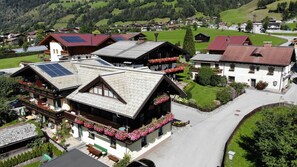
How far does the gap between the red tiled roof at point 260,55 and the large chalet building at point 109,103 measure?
85.8 feet

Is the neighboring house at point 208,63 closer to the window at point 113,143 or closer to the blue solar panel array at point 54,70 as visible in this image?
the blue solar panel array at point 54,70

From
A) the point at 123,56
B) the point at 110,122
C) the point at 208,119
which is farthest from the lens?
the point at 123,56

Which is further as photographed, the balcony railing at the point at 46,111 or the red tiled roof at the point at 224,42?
the red tiled roof at the point at 224,42

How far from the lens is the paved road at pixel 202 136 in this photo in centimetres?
2395

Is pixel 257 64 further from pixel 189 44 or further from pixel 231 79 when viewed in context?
pixel 189 44

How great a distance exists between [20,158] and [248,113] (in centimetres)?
2787

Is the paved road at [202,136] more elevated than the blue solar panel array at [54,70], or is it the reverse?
the blue solar panel array at [54,70]

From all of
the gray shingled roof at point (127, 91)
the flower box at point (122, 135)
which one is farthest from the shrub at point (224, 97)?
the flower box at point (122, 135)

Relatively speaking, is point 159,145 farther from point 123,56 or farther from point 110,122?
point 123,56

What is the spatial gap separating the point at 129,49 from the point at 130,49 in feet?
0.79

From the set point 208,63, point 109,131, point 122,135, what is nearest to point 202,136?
point 122,135

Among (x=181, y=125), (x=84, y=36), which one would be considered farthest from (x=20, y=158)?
(x=84, y=36)

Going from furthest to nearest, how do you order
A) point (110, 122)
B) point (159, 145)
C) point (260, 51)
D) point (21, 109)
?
1. point (260, 51)
2. point (21, 109)
3. point (159, 145)
4. point (110, 122)

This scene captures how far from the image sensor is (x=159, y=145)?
88.0 feet
